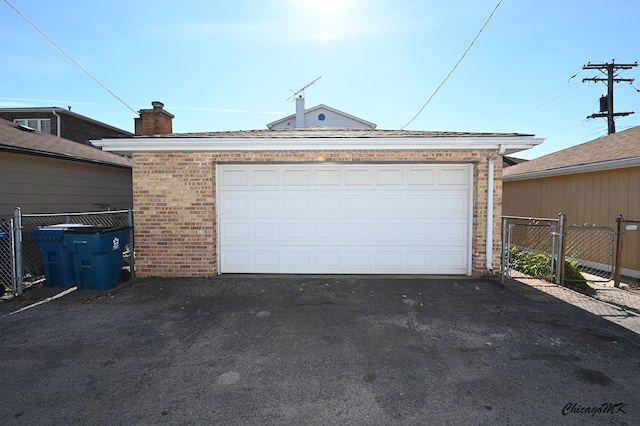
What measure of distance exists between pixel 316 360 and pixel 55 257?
546 cm

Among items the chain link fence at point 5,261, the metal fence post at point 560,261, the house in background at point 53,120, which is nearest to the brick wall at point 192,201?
the metal fence post at point 560,261

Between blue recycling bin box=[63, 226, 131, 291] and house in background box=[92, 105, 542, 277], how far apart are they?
723mm

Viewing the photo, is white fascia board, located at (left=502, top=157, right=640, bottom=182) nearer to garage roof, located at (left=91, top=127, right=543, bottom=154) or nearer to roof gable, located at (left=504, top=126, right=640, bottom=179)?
roof gable, located at (left=504, top=126, right=640, bottom=179)

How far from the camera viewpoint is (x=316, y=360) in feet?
10.9

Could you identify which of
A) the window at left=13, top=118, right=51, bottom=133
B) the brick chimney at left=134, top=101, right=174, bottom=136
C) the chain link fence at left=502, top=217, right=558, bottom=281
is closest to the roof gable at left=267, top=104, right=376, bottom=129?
the window at left=13, top=118, right=51, bottom=133

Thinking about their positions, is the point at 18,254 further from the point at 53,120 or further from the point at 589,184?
the point at 589,184

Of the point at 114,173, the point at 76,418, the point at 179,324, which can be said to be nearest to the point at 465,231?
the point at 179,324

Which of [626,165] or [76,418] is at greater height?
[626,165]

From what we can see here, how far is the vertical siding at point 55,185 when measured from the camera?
687 cm

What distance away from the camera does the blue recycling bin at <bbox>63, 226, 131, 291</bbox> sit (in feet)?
18.5

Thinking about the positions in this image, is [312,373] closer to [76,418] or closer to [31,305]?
[76,418]

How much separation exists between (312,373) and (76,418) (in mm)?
1898

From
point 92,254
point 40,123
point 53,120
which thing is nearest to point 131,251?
point 92,254

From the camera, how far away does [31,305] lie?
5047 millimetres
